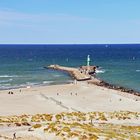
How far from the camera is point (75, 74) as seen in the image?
113812 mm

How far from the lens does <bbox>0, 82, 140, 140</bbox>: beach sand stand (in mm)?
59500

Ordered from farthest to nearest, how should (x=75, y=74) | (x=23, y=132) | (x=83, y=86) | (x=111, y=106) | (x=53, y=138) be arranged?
(x=75, y=74) → (x=83, y=86) → (x=111, y=106) → (x=23, y=132) → (x=53, y=138)

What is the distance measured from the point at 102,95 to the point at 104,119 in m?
28.0

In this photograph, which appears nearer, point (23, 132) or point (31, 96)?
point (23, 132)

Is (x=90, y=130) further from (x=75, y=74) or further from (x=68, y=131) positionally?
(x=75, y=74)

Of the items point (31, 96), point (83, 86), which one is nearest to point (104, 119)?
point (31, 96)

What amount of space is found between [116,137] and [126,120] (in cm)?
1646

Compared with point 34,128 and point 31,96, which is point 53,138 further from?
point 31,96

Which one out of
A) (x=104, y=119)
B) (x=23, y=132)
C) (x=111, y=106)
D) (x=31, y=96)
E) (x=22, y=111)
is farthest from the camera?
(x=31, y=96)

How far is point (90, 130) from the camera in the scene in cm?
3403

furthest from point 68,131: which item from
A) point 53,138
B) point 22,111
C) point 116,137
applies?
point 22,111

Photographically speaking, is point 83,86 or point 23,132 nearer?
point 23,132

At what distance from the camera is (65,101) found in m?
67.7

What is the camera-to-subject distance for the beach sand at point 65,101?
59500 mm
